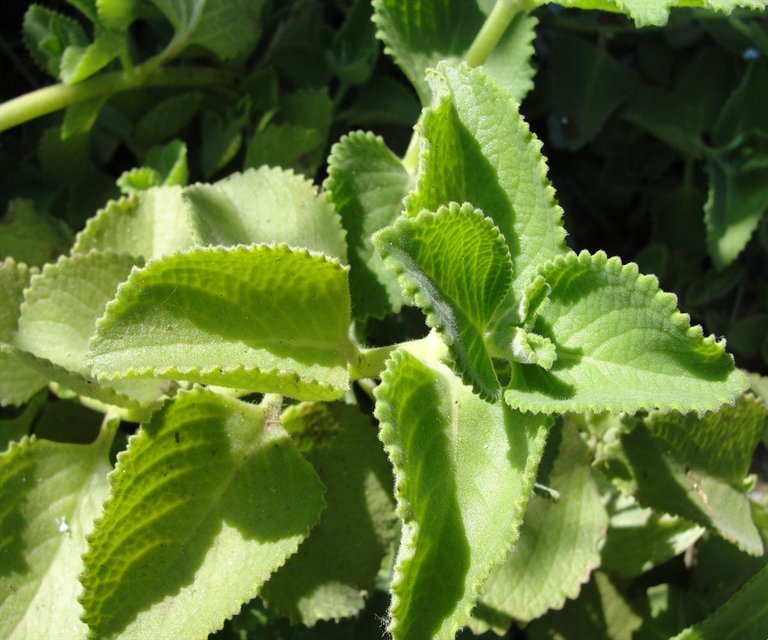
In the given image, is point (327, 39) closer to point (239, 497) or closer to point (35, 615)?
point (239, 497)

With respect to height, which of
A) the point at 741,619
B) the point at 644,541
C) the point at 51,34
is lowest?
the point at 644,541

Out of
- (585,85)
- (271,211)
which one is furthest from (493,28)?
(585,85)

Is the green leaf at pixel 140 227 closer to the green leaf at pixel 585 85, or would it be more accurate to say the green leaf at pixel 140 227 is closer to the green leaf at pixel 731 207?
the green leaf at pixel 585 85

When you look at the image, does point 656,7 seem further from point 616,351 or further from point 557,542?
point 557,542

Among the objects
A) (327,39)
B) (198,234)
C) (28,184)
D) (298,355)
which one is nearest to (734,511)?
(298,355)

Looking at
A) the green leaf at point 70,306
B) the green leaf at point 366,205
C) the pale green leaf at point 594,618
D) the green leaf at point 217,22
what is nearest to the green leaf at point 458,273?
the green leaf at point 366,205

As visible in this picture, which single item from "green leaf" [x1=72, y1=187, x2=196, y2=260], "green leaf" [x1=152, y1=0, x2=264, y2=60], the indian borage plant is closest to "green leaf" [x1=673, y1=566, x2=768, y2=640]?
the indian borage plant
